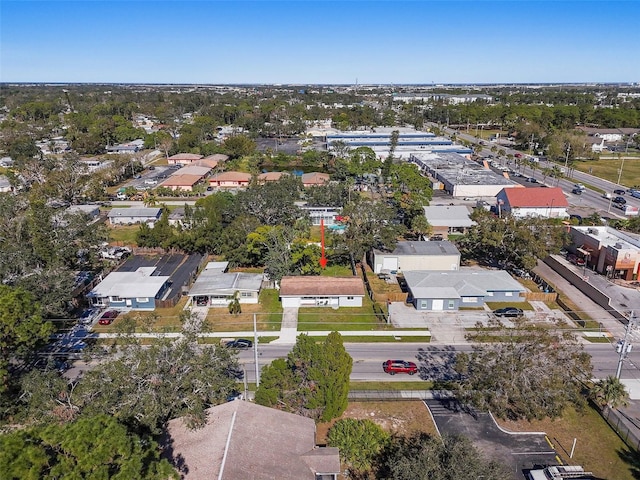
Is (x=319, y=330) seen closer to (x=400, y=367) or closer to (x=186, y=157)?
(x=400, y=367)

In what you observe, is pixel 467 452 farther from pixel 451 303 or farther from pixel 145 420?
pixel 451 303

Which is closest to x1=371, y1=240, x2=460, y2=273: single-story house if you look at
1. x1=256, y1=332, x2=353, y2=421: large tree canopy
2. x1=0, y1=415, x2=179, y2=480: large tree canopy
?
x1=256, y1=332, x2=353, y2=421: large tree canopy

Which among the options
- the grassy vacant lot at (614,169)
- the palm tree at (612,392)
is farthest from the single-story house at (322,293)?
the grassy vacant lot at (614,169)

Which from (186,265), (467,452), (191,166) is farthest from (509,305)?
(191,166)

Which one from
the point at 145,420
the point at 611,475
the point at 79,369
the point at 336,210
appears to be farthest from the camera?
the point at 336,210

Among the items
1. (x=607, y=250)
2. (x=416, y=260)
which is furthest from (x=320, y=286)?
(x=607, y=250)

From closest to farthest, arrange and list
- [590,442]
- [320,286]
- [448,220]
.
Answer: [590,442] → [320,286] → [448,220]
